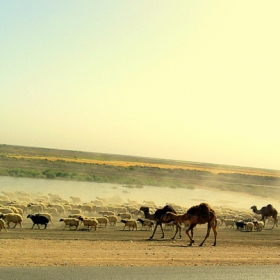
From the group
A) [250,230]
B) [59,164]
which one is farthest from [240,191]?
[250,230]

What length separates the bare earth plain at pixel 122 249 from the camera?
12.4 meters

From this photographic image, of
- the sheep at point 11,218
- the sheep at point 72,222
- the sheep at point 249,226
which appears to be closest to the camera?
the sheep at point 11,218

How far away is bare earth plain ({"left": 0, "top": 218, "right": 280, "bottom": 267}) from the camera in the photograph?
12406mm

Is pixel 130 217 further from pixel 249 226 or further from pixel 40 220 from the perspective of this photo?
pixel 249 226

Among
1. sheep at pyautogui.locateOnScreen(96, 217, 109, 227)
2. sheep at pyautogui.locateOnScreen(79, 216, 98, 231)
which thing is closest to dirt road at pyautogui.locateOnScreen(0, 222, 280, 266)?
sheep at pyautogui.locateOnScreen(79, 216, 98, 231)

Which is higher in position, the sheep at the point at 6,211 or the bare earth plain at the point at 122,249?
the bare earth plain at the point at 122,249

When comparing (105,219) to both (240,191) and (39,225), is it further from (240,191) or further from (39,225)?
(240,191)

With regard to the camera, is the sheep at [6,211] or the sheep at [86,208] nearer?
the sheep at [6,211]

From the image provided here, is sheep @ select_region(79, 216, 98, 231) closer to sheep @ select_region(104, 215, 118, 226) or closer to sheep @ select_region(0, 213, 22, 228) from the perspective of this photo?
sheep @ select_region(104, 215, 118, 226)

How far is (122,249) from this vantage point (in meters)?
15.6

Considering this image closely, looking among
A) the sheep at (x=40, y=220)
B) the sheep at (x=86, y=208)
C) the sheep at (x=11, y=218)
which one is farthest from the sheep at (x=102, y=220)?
the sheep at (x=86, y=208)

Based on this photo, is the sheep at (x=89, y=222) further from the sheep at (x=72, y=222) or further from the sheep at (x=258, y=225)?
the sheep at (x=258, y=225)

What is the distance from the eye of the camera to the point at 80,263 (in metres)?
11.8

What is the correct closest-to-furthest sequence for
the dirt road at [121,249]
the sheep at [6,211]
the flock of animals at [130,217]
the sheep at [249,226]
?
1. the dirt road at [121,249]
2. the flock of animals at [130,217]
3. the sheep at [6,211]
4. the sheep at [249,226]
